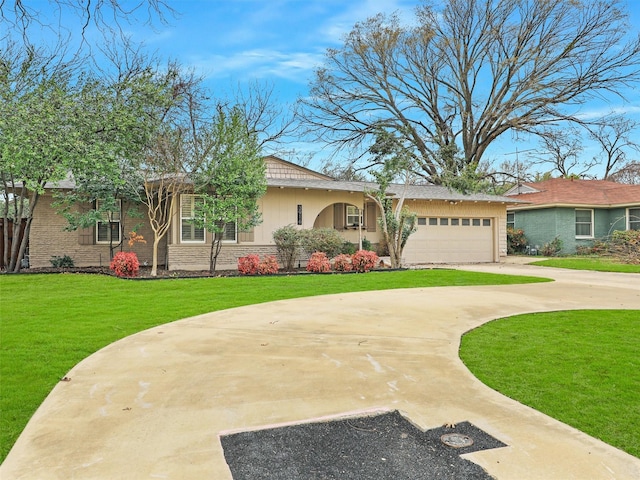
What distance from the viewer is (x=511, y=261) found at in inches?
784

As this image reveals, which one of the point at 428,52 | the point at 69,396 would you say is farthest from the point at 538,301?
the point at 428,52

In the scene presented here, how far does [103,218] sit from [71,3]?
11625 millimetres

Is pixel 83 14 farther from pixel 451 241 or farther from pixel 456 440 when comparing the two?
pixel 451 241

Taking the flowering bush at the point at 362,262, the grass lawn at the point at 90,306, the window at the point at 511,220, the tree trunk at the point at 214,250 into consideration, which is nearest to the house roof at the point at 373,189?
the tree trunk at the point at 214,250

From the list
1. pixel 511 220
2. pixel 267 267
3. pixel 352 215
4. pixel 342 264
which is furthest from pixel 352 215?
pixel 511 220

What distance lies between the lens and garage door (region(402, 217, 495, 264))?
19172 millimetres

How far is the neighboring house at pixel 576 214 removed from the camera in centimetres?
2206

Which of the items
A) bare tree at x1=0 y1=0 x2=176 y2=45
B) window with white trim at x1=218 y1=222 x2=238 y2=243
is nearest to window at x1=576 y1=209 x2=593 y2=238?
window with white trim at x1=218 y1=222 x2=238 y2=243

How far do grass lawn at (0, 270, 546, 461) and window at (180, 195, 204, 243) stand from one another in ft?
10.3

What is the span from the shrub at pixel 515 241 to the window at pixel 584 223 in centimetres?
253

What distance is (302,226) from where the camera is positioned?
16141 mm

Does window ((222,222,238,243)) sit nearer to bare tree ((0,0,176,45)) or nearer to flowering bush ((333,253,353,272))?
flowering bush ((333,253,353,272))

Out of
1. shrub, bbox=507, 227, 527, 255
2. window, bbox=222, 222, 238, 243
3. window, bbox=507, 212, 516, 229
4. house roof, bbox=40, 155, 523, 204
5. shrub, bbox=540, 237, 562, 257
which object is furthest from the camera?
window, bbox=507, 212, 516, 229

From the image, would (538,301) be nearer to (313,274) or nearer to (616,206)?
(313,274)
